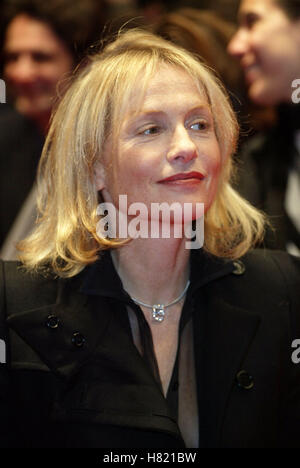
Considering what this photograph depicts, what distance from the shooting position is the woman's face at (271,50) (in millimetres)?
2814

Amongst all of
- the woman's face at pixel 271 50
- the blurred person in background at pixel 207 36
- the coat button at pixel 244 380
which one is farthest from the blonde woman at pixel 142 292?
the woman's face at pixel 271 50

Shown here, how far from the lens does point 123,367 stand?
1.88 metres

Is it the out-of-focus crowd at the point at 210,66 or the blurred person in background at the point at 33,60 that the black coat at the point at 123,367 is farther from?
the blurred person in background at the point at 33,60

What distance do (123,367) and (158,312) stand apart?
237mm

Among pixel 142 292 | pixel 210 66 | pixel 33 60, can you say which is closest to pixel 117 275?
pixel 142 292

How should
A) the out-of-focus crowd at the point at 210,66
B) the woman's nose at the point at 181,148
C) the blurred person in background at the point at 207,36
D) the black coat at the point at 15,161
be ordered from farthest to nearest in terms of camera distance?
1. the black coat at the point at 15,161
2. the blurred person in background at the point at 207,36
3. the out-of-focus crowd at the point at 210,66
4. the woman's nose at the point at 181,148

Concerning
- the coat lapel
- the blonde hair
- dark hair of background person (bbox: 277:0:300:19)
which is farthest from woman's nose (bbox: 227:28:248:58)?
the coat lapel

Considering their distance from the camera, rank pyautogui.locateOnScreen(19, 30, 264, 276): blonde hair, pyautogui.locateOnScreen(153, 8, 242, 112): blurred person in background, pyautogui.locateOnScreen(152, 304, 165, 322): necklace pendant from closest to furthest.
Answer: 1. pyautogui.locateOnScreen(19, 30, 264, 276): blonde hair
2. pyautogui.locateOnScreen(152, 304, 165, 322): necklace pendant
3. pyautogui.locateOnScreen(153, 8, 242, 112): blurred person in background

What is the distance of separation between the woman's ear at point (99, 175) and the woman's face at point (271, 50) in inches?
42.7

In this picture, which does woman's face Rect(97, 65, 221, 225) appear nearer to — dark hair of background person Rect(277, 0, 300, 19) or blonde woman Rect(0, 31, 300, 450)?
blonde woman Rect(0, 31, 300, 450)

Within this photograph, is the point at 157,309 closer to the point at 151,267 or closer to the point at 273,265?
the point at 151,267

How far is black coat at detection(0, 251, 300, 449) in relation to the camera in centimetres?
185

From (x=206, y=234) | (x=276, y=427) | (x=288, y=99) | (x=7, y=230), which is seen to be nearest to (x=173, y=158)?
(x=206, y=234)
